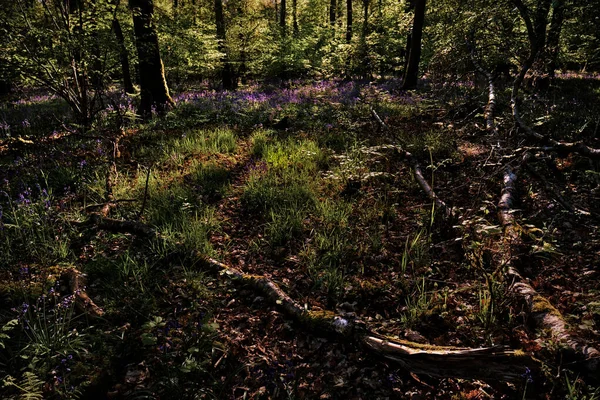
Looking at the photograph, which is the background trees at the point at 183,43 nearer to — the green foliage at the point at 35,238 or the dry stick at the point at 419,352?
the dry stick at the point at 419,352

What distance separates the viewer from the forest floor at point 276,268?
2525 millimetres

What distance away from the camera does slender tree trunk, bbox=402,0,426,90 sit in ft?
46.7

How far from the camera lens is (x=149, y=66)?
10.6 m

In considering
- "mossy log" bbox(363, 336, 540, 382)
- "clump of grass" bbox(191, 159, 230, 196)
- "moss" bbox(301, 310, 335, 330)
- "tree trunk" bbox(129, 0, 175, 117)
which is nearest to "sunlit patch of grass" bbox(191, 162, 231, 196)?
"clump of grass" bbox(191, 159, 230, 196)

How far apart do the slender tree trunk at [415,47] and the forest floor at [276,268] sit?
845 centimetres

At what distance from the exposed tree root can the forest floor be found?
0.17ft

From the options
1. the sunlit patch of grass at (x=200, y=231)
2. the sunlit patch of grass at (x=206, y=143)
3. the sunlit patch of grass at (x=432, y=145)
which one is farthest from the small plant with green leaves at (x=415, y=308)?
the sunlit patch of grass at (x=206, y=143)

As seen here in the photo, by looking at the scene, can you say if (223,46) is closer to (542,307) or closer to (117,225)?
(117,225)

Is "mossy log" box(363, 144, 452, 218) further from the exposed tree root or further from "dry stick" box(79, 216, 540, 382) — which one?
the exposed tree root

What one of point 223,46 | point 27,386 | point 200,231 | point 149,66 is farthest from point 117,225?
point 223,46

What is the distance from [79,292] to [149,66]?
31.2ft

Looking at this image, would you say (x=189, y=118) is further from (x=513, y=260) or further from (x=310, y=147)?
(x=513, y=260)

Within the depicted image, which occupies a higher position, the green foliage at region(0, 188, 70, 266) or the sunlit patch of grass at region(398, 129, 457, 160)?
the sunlit patch of grass at region(398, 129, 457, 160)

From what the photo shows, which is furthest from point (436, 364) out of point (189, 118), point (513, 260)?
point (189, 118)
